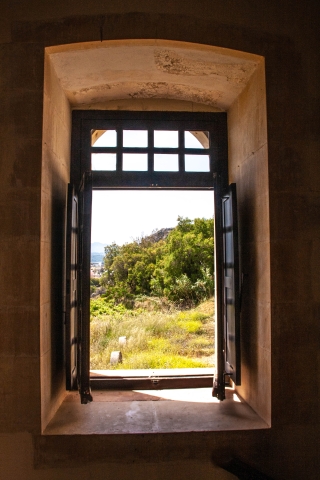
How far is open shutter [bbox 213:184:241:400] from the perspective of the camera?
2.90 meters

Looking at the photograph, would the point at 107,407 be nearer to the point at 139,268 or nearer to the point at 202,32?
the point at 202,32

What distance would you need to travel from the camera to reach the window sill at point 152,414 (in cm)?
253

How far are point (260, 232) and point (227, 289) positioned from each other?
0.67 meters

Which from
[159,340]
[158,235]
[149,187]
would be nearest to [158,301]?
[159,340]

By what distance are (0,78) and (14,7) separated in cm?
54

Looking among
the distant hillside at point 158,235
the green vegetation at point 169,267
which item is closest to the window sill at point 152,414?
the green vegetation at point 169,267

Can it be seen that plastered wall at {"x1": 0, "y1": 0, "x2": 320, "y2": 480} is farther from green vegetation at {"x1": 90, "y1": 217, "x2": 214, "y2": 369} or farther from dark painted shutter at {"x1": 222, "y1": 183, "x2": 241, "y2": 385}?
green vegetation at {"x1": 90, "y1": 217, "x2": 214, "y2": 369}

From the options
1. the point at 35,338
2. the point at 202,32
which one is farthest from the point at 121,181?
the point at 35,338

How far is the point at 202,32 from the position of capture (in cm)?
264

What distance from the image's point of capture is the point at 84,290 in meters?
2.89

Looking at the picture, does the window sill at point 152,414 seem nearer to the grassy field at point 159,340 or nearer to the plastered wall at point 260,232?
the plastered wall at point 260,232

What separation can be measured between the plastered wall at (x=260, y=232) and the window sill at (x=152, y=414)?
3.2 inches

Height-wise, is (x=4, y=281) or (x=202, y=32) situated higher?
(x=202, y=32)

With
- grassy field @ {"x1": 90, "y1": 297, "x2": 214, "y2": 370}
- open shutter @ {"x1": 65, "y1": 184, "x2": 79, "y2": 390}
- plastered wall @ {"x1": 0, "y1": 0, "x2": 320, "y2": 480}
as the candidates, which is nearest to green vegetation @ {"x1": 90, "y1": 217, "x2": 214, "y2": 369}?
grassy field @ {"x1": 90, "y1": 297, "x2": 214, "y2": 370}
